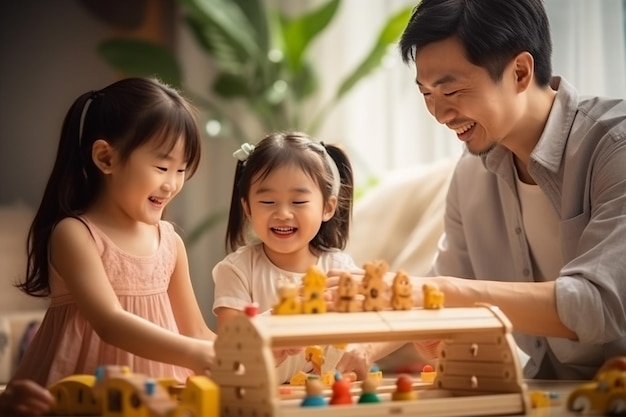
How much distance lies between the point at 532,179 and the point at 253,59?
2379 mm

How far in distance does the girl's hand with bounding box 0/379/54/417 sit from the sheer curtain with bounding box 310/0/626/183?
2426mm

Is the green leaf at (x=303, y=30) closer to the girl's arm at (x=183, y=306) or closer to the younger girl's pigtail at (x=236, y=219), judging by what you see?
the younger girl's pigtail at (x=236, y=219)

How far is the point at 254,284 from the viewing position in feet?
5.68

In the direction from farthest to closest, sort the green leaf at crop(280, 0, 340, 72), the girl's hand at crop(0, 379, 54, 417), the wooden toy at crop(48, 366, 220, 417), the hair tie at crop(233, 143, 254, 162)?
1. the green leaf at crop(280, 0, 340, 72)
2. the hair tie at crop(233, 143, 254, 162)
3. the girl's hand at crop(0, 379, 54, 417)
4. the wooden toy at crop(48, 366, 220, 417)

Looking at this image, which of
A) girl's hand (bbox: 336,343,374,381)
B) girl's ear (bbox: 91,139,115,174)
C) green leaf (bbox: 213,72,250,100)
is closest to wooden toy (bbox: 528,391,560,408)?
girl's hand (bbox: 336,343,374,381)

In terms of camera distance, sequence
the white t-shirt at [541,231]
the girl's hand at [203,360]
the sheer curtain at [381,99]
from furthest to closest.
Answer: the sheer curtain at [381,99] < the white t-shirt at [541,231] < the girl's hand at [203,360]

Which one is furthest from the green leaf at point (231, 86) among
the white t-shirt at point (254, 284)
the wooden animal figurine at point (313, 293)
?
the wooden animal figurine at point (313, 293)

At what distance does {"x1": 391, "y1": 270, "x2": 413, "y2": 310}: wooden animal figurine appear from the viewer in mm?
1274

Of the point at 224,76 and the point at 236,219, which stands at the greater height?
the point at 224,76

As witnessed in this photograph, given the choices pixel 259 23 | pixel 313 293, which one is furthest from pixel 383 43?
pixel 313 293

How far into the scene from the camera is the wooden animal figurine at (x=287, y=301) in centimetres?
121

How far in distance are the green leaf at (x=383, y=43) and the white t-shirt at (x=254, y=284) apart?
2.16 meters

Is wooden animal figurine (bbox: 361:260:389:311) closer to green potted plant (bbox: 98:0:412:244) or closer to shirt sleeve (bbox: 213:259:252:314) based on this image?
shirt sleeve (bbox: 213:259:252:314)

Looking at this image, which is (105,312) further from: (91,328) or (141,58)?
(141,58)
